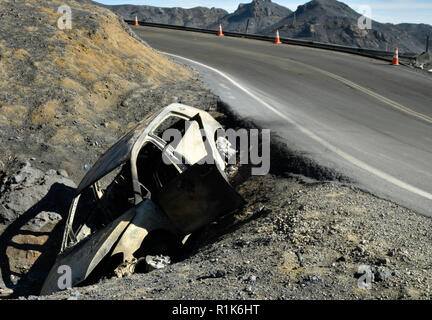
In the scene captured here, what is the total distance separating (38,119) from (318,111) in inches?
264

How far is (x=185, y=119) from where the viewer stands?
8.23m

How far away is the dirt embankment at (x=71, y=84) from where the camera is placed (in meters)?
10.6

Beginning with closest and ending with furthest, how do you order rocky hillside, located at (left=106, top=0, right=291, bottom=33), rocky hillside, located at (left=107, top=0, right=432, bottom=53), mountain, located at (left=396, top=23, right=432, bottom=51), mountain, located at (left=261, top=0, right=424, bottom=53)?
mountain, located at (left=261, top=0, right=424, bottom=53)
rocky hillside, located at (left=107, top=0, right=432, bottom=53)
mountain, located at (left=396, top=23, right=432, bottom=51)
rocky hillside, located at (left=106, top=0, right=291, bottom=33)

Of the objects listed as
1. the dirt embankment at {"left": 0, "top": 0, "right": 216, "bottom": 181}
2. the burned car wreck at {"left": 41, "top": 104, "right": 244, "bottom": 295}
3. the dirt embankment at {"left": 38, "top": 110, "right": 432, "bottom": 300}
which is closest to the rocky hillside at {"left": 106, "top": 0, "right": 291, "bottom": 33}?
the dirt embankment at {"left": 0, "top": 0, "right": 216, "bottom": 181}

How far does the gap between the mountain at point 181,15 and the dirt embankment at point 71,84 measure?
56099 millimetres

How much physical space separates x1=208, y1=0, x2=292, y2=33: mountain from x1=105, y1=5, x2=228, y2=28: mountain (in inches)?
139

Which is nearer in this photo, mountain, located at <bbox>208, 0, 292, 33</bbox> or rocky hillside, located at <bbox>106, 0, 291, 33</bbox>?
mountain, located at <bbox>208, 0, 292, 33</bbox>

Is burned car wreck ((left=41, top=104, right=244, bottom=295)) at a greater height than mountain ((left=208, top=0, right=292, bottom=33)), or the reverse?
mountain ((left=208, top=0, right=292, bottom=33))

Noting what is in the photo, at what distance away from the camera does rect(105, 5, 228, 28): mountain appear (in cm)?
6888

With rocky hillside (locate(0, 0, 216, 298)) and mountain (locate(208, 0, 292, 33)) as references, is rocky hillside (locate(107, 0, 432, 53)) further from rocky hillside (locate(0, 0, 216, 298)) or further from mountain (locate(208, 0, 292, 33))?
rocky hillside (locate(0, 0, 216, 298))

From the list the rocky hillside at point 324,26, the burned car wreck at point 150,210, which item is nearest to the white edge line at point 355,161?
the burned car wreck at point 150,210

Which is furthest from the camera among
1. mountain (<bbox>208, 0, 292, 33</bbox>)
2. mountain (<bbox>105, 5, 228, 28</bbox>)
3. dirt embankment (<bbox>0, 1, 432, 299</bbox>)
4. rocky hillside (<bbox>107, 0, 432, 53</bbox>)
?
mountain (<bbox>105, 5, 228, 28</bbox>)

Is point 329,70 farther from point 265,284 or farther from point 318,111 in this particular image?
point 265,284
